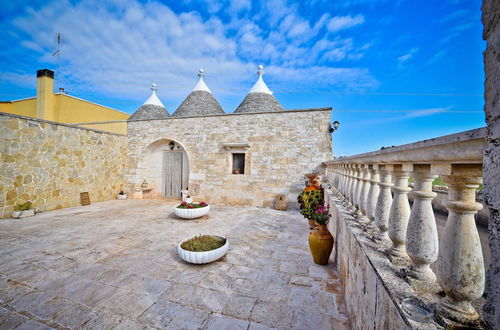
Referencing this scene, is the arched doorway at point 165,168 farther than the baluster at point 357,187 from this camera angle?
Yes

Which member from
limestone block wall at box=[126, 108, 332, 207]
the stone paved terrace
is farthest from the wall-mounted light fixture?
Answer: the stone paved terrace

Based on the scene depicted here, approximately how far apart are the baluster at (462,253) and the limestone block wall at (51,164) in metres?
8.27

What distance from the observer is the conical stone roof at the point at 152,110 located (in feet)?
35.7

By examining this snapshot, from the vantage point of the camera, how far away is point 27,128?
5.51 m

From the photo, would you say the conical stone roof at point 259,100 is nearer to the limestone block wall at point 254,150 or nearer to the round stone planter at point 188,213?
the limestone block wall at point 254,150

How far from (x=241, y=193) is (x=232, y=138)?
2141mm

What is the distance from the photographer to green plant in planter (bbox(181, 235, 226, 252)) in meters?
2.95

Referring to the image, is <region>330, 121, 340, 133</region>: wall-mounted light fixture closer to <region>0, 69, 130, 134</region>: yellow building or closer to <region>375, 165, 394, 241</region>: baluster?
<region>375, 165, 394, 241</region>: baluster

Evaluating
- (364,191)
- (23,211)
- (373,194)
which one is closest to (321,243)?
(364,191)

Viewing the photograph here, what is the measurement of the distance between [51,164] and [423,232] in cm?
867

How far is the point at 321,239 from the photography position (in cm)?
283

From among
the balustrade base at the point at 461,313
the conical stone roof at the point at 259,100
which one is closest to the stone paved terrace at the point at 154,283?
the balustrade base at the point at 461,313

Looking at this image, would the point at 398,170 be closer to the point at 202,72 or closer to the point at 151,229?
the point at 151,229

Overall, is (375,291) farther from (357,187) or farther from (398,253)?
(357,187)
